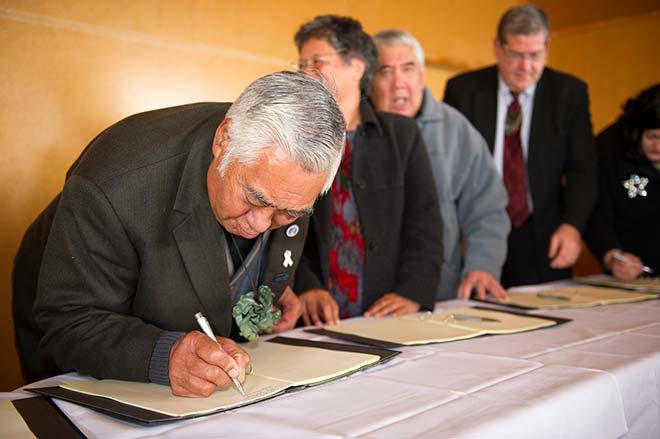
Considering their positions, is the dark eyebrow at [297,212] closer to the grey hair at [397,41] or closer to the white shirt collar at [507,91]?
the grey hair at [397,41]

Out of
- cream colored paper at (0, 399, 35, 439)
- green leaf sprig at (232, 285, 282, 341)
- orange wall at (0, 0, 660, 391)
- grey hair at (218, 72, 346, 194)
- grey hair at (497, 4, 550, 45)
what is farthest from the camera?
grey hair at (497, 4, 550, 45)

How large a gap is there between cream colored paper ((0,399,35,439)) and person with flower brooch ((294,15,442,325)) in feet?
3.83

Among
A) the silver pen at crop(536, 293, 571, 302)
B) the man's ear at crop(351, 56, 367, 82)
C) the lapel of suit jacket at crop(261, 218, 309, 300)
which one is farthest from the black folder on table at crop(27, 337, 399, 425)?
the man's ear at crop(351, 56, 367, 82)

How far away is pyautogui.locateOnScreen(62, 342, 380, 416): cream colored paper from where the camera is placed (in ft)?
4.33

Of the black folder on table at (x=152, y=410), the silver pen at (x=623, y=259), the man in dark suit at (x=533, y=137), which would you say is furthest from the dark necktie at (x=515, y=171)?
the black folder on table at (x=152, y=410)

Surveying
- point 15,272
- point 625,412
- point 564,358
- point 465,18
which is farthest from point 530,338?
point 465,18

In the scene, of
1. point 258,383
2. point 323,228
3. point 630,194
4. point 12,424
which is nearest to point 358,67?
point 323,228

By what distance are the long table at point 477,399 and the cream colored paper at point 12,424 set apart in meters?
0.09

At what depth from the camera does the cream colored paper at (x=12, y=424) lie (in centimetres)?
117

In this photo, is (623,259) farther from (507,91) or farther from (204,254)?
(204,254)

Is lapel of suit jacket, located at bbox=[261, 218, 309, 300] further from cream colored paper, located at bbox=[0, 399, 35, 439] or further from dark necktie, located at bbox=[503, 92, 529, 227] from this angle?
dark necktie, located at bbox=[503, 92, 529, 227]

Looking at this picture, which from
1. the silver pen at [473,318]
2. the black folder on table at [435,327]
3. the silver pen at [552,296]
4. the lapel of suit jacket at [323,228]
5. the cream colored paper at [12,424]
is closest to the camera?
the cream colored paper at [12,424]

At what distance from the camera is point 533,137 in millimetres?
3699

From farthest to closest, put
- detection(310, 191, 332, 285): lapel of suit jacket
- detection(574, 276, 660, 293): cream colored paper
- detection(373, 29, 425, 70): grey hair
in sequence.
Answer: detection(373, 29, 425, 70): grey hair < detection(574, 276, 660, 293): cream colored paper < detection(310, 191, 332, 285): lapel of suit jacket
